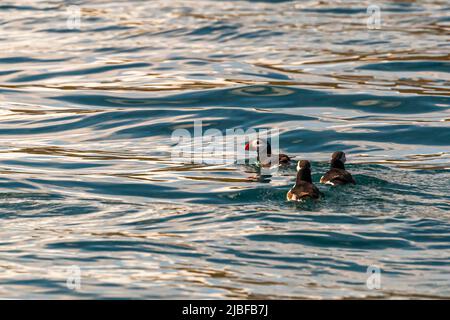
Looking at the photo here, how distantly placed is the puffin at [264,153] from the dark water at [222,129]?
366mm

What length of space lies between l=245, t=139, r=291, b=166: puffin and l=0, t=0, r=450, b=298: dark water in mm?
366

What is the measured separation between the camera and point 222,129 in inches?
676

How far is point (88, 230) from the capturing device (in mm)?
11039

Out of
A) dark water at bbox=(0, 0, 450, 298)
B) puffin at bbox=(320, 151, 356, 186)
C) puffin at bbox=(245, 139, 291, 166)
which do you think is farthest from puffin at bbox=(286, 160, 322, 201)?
puffin at bbox=(245, 139, 291, 166)

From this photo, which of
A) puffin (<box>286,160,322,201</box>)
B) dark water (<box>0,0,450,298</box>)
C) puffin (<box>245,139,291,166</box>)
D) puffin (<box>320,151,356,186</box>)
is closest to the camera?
dark water (<box>0,0,450,298</box>)

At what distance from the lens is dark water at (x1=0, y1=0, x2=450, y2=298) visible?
9.79 m

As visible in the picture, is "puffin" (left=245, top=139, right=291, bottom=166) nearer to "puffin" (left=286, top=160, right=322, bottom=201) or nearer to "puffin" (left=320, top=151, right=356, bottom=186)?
"puffin" (left=320, top=151, right=356, bottom=186)

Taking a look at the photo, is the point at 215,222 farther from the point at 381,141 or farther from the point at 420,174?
the point at 381,141

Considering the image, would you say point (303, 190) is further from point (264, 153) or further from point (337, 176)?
point (264, 153)

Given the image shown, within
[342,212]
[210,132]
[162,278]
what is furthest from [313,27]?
[162,278]

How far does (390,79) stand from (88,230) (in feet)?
34.7

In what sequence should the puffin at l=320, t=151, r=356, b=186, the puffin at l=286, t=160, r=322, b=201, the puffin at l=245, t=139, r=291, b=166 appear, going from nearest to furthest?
the puffin at l=286, t=160, r=322, b=201, the puffin at l=320, t=151, r=356, b=186, the puffin at l=245, t=139, r=291, b=166

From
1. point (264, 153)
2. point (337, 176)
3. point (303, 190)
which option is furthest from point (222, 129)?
point (303, 190)

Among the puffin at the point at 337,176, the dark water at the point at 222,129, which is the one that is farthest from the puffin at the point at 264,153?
the puffin at the point at 337,176
